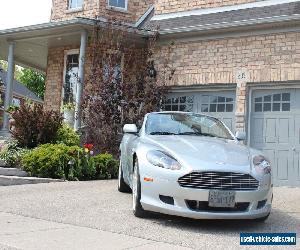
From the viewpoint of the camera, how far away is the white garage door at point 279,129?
1100 centimetres

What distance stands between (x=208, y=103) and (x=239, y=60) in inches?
58.5

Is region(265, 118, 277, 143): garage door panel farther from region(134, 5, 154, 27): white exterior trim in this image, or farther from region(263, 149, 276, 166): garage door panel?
region(134, 5, 154, 27): white exterior trim

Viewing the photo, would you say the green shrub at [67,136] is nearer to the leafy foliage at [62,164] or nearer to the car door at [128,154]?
the leafy foliage at [62,164]

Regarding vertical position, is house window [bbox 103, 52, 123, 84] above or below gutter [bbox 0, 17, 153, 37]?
below

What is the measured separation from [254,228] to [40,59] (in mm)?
14306

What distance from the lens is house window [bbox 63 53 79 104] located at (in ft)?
49.4

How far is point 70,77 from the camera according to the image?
1526cm

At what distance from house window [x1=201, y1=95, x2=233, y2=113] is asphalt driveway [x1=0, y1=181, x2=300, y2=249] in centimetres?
463

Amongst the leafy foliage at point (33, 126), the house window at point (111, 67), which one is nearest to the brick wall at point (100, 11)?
the house window at point (111, 67)

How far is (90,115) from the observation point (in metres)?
12.4

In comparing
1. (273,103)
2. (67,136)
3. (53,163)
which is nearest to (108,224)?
(53,163)

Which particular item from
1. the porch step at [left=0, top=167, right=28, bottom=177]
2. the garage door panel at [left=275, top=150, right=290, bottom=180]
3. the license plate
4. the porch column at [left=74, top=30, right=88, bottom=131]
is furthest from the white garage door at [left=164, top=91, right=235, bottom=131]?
the license plate

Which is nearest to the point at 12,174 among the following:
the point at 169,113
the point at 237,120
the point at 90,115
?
the point at 90,115

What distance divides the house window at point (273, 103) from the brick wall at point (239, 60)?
15.8 inches
